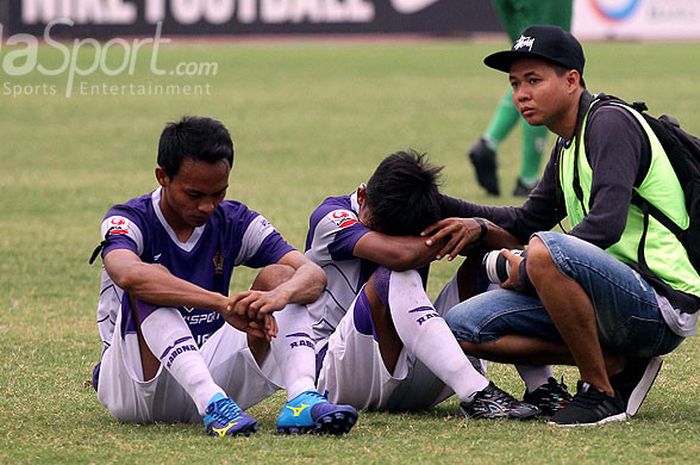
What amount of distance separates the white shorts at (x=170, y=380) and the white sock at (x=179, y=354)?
12 centimetres

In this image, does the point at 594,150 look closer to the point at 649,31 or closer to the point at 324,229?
the point at 324,229

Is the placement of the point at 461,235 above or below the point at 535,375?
above

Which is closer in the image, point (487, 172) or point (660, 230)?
point (660, 230)

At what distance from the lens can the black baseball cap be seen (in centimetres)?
488

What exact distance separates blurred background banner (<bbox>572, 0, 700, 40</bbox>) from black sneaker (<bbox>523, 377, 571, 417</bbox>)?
24.9m

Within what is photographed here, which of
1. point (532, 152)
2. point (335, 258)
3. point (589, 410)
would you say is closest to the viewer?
point (589, 410)

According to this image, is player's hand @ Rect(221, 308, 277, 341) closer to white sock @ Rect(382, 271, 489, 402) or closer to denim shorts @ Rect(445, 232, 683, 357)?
white sock @ Rect(382, 271, 489, 402)

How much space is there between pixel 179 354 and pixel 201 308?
227mm

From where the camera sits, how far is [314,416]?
4.52 m

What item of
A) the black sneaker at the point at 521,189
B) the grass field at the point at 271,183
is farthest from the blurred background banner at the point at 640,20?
the black sneaker at the point at 521,189

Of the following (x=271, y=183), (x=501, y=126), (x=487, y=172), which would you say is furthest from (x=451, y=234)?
(x=271, y=183)

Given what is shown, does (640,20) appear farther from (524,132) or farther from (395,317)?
(395,317)

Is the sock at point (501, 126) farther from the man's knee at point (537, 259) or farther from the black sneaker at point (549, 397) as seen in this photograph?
the man's knee at point (537, 259)

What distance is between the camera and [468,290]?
5.23 meters
